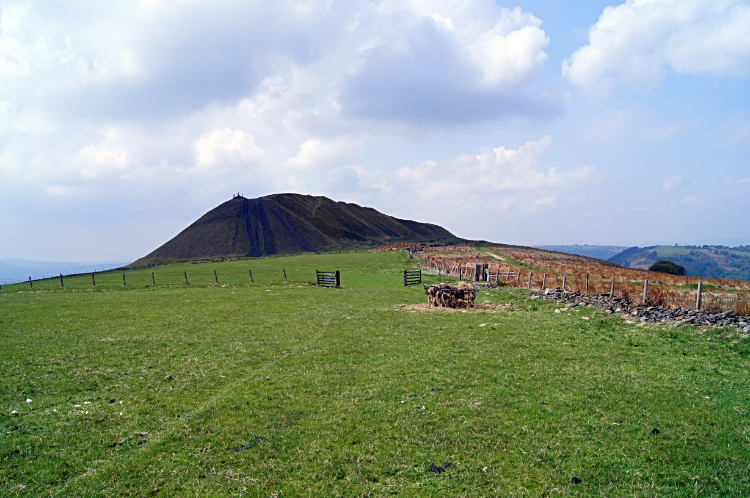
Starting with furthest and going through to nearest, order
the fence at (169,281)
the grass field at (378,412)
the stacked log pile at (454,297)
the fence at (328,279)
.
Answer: the fence at (169,281) → the fence at (328,279) → the stacked log pile at (454,297) → the grass field at (378,412)

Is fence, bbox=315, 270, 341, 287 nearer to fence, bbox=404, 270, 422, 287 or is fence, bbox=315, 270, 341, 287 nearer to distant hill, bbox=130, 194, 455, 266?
fence, bbox=404, 270, 422, 287

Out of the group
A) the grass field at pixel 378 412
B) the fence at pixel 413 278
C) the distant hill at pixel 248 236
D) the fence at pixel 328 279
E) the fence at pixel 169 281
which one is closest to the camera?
the grass field at pixel 378 412

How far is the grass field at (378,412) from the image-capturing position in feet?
23.1

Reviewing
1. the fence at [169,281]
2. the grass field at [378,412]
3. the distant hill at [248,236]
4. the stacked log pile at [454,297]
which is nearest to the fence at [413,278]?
the fence at [169,281]

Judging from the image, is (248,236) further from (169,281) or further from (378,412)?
(378,412)

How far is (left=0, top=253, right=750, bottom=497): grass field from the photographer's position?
704 cm

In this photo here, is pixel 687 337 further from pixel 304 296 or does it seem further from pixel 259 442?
pixel 304 296

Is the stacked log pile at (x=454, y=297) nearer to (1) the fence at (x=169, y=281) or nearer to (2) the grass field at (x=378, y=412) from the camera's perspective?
(2) the grass field at (x=378, y=412)

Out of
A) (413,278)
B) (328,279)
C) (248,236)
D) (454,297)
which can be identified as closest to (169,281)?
(328,279)

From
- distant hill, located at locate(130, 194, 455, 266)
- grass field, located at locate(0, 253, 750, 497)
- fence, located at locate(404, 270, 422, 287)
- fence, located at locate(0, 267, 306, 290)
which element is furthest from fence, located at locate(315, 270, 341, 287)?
distant hill, located at locate(130, 194, 455, 266)

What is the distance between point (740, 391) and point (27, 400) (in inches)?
752

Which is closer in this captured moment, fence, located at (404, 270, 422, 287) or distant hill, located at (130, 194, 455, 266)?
fence, located at (404, 270, 422, 287)

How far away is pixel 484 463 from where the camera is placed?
7.48m

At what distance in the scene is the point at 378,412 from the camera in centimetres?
990
